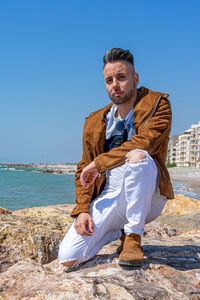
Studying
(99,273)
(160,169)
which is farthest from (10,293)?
(160,169)

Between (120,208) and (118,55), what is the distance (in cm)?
141

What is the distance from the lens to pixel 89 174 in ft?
8.76

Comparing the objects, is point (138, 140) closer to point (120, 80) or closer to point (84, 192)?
point (120, 80)

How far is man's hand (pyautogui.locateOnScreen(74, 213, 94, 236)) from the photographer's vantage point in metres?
2.64

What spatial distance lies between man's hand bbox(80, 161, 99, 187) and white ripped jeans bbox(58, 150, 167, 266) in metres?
0.25

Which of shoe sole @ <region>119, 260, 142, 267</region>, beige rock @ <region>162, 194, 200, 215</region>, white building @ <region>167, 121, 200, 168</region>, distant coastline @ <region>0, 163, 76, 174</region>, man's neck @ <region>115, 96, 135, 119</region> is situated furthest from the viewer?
distant coastline @ <region>0, 163, 76, 174</region>

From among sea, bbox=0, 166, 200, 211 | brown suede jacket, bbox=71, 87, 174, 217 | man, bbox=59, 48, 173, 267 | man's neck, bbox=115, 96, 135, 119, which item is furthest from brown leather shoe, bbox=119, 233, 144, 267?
sea, bbox=0, 166, 200, 211

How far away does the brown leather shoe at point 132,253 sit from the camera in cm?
238

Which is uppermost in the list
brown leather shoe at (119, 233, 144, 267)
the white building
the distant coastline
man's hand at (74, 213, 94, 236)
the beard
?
the beard

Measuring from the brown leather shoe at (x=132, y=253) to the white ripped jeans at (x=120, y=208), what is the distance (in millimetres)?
60

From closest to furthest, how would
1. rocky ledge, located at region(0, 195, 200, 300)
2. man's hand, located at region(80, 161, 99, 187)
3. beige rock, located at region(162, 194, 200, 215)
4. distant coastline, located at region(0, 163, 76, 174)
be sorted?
rocky ledge, located at region(0, 195, 200, 300)
man's hand, located at region(80, 161, 99, 187)
beige rock, located at region(162, 194, 200, 215)
distant coastline, located at region(0, 163, 76, 174)

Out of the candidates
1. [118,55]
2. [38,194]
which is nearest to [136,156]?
[118,55]

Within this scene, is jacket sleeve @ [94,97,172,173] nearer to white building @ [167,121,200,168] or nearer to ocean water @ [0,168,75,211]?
ocean water @ [0,168,75,211]

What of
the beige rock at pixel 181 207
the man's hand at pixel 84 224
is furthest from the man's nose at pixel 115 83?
the beige rock at pixel 181 207
